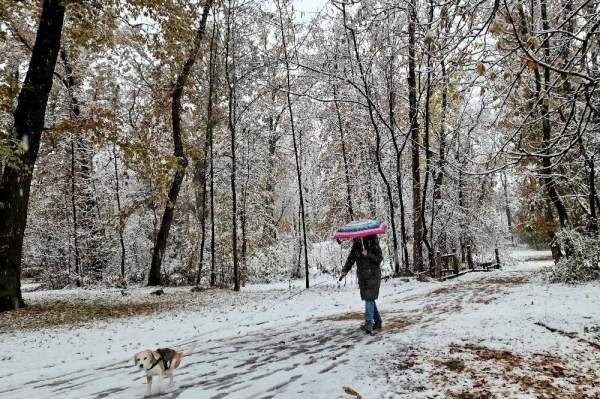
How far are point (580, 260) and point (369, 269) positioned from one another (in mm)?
6725

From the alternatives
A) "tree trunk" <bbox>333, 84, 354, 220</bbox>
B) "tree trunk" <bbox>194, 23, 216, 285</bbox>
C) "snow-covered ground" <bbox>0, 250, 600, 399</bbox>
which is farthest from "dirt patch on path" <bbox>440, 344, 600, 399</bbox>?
"tree trunk" <bbox>194, 23, 216, 285</bbox>

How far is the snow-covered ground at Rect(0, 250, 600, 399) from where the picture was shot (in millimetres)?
5246

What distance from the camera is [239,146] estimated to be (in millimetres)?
26500

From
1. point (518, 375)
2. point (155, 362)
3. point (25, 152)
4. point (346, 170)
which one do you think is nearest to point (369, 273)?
point (518, 375)

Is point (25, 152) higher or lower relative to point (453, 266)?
higher

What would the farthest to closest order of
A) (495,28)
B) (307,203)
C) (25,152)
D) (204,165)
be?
1. (307,203)
2. (204,165)
3. (25,152)
4. (495,28)

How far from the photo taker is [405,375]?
5434mm

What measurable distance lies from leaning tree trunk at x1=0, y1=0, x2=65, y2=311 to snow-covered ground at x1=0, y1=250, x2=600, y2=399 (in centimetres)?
284

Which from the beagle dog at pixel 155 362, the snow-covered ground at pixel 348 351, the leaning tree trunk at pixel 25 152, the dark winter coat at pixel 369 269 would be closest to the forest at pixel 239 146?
the leaning tree trunk at pixel 25 152

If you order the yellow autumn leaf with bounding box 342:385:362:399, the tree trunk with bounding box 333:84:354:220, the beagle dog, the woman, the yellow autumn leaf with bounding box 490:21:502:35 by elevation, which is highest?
the tree trunk with bounding box 333:84:354:220

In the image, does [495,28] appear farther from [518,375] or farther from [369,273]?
[369,273]

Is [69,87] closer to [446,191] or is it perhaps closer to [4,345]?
[4,345]

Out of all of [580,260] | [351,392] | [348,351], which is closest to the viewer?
[351,392]

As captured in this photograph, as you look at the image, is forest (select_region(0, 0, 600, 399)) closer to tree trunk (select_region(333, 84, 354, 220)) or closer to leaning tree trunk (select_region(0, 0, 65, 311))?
leaning tree trunk (select_region(0, 0, 65, 311))
